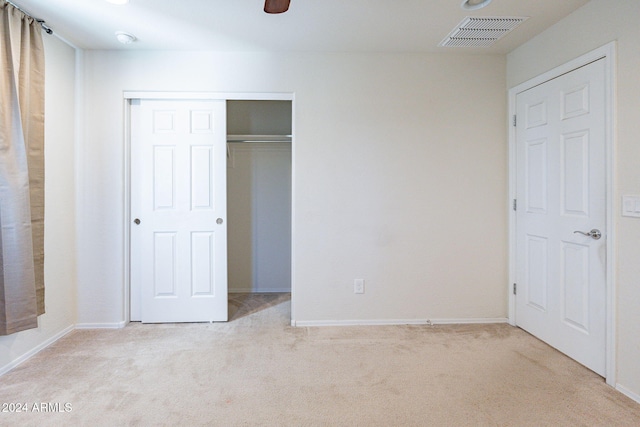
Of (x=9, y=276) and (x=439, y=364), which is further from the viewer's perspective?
(x=439, y=364)

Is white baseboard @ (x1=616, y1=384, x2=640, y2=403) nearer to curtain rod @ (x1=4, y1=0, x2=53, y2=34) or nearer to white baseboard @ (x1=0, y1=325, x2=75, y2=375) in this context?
white baseboard @ (x1=0, y1=325, x2=75, y2=375)

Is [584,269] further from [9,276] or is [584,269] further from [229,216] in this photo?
[9,276]

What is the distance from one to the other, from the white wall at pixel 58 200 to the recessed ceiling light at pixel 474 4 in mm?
3021

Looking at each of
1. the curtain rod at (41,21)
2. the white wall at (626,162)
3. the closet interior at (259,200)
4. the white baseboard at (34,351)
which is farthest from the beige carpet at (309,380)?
the curtain rod at (41,21)

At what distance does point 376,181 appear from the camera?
3182mm

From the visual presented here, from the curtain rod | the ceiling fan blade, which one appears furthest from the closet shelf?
the ceiling fan blade

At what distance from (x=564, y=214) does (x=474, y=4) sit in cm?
157

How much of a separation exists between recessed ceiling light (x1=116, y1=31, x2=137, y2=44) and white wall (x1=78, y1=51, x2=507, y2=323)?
259 millimetres

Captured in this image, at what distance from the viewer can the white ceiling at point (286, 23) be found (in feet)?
7.72

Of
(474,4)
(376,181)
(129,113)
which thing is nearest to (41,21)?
(129,113)

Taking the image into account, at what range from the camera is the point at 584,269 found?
2.39m

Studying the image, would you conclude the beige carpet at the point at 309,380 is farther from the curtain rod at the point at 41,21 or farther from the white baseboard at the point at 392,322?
the curtain rod at the point at 41,21

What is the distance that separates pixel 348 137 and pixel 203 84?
1.35 meters

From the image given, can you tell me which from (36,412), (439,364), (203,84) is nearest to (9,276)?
(36,412)
